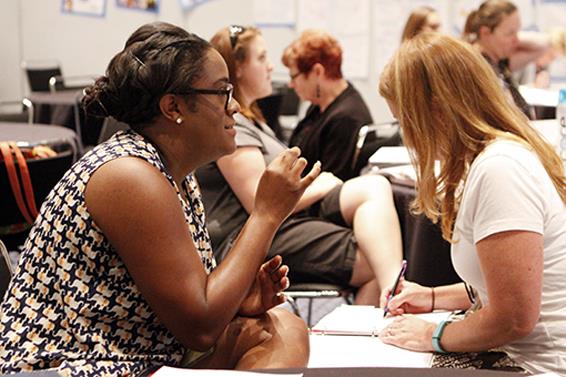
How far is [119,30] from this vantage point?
8.45m

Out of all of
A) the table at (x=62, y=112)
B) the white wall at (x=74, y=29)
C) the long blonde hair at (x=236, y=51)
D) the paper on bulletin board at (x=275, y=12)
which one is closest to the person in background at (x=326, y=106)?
the long blonde hair at (x=236, y=51)

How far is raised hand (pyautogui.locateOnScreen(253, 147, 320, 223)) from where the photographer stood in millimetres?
1883

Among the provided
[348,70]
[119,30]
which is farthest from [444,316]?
[119,30]

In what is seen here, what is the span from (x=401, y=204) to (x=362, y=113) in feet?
3.98

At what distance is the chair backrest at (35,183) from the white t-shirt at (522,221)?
220 cm

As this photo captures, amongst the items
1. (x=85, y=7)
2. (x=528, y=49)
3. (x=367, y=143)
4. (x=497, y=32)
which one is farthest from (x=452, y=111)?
(x=85, y=7)

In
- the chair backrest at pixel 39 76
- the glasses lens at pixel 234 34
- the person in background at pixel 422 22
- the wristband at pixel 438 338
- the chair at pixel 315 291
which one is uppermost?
the glasses lens at pixel 234 34

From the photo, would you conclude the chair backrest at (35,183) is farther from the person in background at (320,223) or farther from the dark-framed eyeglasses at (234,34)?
the dark-framed eyeglasses at (234,34)

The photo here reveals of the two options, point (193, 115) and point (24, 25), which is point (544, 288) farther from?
point (24, 25)

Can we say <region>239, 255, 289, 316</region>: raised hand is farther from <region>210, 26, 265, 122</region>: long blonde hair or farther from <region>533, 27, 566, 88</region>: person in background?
<region>533, 27, 566, 88</region>: person in background

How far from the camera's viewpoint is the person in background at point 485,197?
181 cm

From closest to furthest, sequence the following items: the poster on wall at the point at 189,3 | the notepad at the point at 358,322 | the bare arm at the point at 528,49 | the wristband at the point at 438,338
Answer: the wristband at the point at 438,338 → the notepad at the point at 358,322 → the bare arm at the point at 528,49 → the poster on wall at the point at 189,3

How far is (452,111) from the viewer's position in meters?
1.93

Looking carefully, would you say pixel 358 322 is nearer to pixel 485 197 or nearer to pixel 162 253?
pixel 485 197
